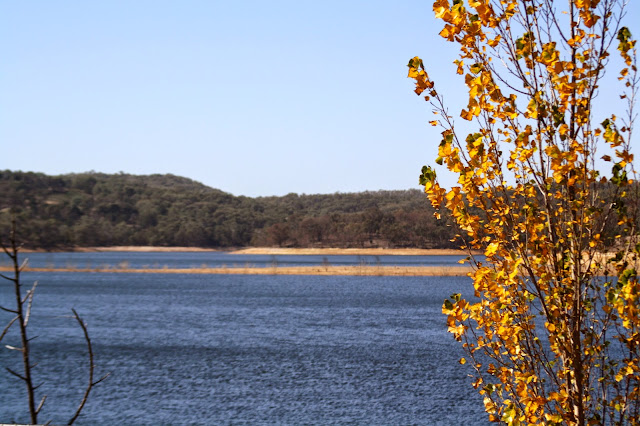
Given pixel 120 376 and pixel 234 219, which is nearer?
pixel 120 376

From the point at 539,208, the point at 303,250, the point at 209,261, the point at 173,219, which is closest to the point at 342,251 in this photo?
the point at 303,250

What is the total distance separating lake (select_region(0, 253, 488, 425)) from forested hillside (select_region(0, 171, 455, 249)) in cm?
7306

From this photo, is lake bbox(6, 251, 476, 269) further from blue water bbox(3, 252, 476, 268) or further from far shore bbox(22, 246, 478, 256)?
far shore bbox(22, 246, 478, 256)

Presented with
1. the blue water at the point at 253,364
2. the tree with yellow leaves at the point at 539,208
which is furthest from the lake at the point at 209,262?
the tree with yellow leaves at the point at 539,208

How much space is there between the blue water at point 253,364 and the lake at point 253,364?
51mm

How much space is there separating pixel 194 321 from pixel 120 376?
1769cm

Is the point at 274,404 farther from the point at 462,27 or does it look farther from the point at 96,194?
the point at 96,194

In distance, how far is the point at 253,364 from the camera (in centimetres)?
2523

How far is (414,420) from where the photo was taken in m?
16.6

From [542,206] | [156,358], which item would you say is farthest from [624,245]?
[156,358]

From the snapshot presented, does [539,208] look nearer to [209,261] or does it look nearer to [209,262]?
[209,262]

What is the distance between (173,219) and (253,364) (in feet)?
499

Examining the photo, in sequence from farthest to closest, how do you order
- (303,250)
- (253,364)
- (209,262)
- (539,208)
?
(303,250)
(209,262)
(253,364)
(539,208)

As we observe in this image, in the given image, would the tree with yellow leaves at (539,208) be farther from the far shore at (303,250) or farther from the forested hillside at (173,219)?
the forested hillside at (173,219)
